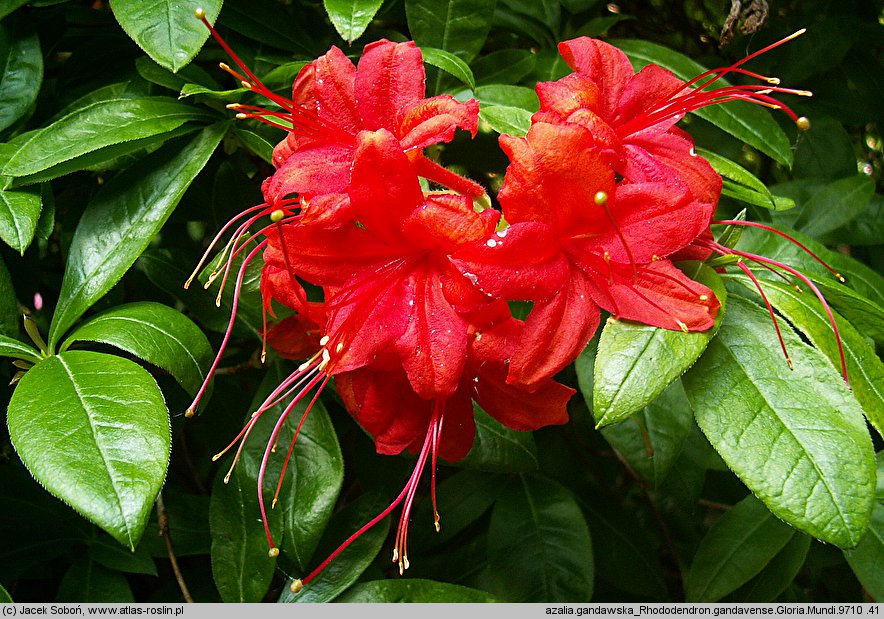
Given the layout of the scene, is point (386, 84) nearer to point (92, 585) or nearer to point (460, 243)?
point (460, 243)

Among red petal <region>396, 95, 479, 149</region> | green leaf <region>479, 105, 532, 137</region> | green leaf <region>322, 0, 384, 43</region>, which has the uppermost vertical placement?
green leaf <region>322, 0, 384, 43</region>

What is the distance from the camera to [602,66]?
0.81 metres

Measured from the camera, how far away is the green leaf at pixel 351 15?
877 mm

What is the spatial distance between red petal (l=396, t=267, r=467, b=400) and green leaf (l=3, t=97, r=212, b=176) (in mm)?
415

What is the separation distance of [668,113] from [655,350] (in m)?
0.28

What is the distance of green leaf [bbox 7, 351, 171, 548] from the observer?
25.3 inches

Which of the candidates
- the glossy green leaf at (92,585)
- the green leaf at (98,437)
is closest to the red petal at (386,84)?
the green leaf at (98,437)

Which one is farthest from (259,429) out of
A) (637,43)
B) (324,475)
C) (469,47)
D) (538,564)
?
(637,43)

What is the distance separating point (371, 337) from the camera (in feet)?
2.29

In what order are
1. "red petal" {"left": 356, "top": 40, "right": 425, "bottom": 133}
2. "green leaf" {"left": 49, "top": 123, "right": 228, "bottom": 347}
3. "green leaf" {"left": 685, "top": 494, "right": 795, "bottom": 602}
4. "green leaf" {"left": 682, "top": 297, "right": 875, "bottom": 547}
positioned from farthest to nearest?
"green leaf" {"left": 685, "top": 494, "right": 795, "bottom": 602} < "green leaf" {"left": 49, "top": 123, "right": 228, "bottom": 347} < "red petal" {"left": 356, "top": 40, "right": 425, "bottom": 133} < "green leaf" {"left": 682, "top": 297, "right": 875, "bottom": 547}

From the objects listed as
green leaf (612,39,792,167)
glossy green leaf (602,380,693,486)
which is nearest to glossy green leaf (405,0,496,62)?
green leaf (612,39,792,167)

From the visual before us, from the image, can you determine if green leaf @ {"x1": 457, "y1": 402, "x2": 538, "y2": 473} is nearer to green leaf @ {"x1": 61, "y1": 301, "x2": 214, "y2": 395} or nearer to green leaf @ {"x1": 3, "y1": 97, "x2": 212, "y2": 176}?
green leaf @ {"x1": 61, "y1": 301, "x2": 214, "y2": 395}

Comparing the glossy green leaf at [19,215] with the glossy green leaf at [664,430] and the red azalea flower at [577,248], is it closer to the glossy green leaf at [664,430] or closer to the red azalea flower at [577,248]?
the red azalea flower at [577,248]

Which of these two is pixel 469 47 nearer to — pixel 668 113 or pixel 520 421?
pixel 668 113
